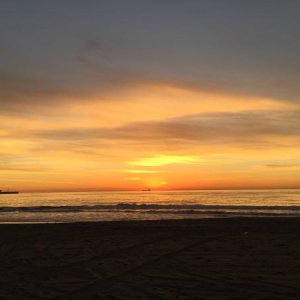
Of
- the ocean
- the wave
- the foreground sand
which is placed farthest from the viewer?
the wave

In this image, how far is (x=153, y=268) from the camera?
888 cm

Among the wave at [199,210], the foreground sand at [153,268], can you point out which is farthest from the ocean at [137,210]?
the foreground sand at [153,268]

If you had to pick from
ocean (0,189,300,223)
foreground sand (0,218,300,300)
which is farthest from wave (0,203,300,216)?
foreground sand (0,218,300,300)

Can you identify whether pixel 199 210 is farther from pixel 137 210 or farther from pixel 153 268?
pixel 153 268

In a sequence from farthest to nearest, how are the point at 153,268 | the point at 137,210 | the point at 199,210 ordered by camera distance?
the point at 137,210
the point at 199,210
the point at 153,268

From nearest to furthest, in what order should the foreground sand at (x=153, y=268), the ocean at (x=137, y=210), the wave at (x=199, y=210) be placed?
1. the foreground sand at (x=153, y=268)
2. the ocean at (x=137, y=210)
3. the wave at (x=199, y=210)

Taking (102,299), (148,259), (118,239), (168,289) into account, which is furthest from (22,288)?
(118,239)

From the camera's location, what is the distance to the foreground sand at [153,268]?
6.86 m

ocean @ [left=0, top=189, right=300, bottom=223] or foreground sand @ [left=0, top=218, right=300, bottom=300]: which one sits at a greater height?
foreground sand @ [left=0, top=218, right=300, bottom=300]

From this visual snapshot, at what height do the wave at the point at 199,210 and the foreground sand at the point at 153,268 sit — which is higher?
the foreground sand at the point at 153,268

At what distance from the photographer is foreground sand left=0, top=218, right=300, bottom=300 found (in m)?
6.86

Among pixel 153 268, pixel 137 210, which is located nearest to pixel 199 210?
pixel 137 210

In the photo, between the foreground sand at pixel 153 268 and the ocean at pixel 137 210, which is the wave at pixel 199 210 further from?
the foreground sand at pixel 153 268

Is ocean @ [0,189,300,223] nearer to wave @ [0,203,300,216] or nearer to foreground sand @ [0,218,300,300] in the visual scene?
wave @ [0,203,300,216]
